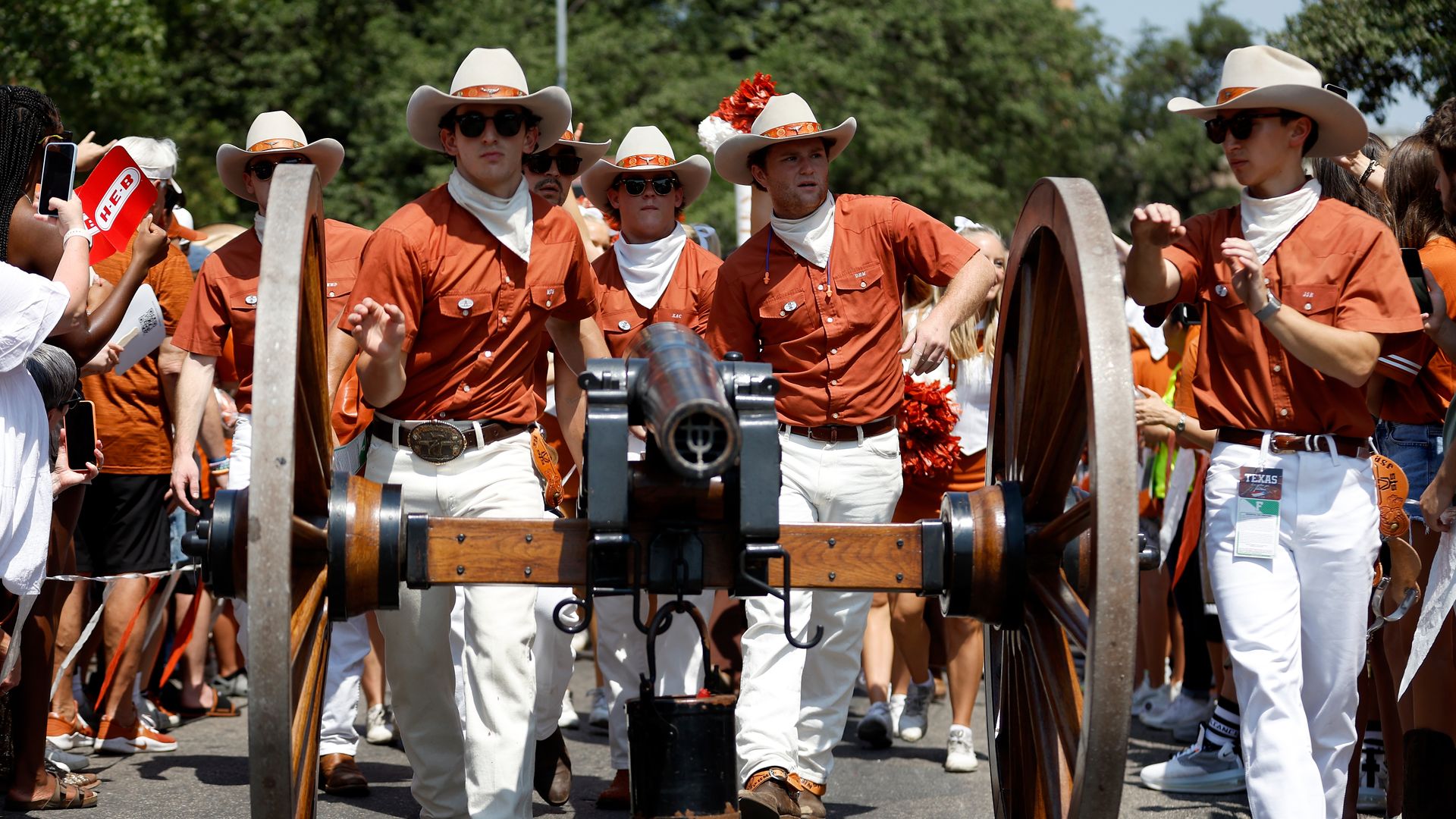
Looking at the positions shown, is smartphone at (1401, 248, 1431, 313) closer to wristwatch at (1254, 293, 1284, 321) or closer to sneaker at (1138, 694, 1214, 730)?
wristwatch at (1254, 293, 1284, 321)

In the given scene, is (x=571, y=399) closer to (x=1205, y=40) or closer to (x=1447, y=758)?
(x=1447, y=758)

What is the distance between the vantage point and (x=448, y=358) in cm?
476

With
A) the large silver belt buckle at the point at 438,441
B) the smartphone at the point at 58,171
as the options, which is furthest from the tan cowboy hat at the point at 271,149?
the large silver belt buckle at the point at 438,441

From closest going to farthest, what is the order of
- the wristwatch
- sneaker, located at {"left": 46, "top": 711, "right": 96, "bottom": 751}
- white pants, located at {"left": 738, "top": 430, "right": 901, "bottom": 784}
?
the wristwatch, white pants, located at {"left": 738, "top": 430, "right": 901, "bottom": 784}, sneaker, located at {"left": 46, "top": 711, "right": 96, "bottom": 751}

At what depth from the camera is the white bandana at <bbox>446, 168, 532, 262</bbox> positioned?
4801 mm

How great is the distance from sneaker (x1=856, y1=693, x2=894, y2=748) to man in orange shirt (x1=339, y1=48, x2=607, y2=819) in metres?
2.47

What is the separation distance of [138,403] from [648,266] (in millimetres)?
2279

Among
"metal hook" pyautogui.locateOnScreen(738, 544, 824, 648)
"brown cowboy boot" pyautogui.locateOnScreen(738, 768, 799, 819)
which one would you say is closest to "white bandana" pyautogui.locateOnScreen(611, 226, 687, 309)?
"brown cowboy boot" pyautogui.locateOnScreen(738, 768, 799, 819)

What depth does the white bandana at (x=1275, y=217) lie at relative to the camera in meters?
4.42

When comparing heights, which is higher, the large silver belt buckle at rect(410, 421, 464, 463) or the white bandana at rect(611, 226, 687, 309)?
the white bandana at rect(611, 226, 687, 309)

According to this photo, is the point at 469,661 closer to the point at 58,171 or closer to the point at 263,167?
the point at 58,171

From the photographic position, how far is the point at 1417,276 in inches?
182

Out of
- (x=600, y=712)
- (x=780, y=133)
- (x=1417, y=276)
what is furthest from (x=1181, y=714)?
(x=780, y=133)

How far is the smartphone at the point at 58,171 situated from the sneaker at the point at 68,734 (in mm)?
2193
